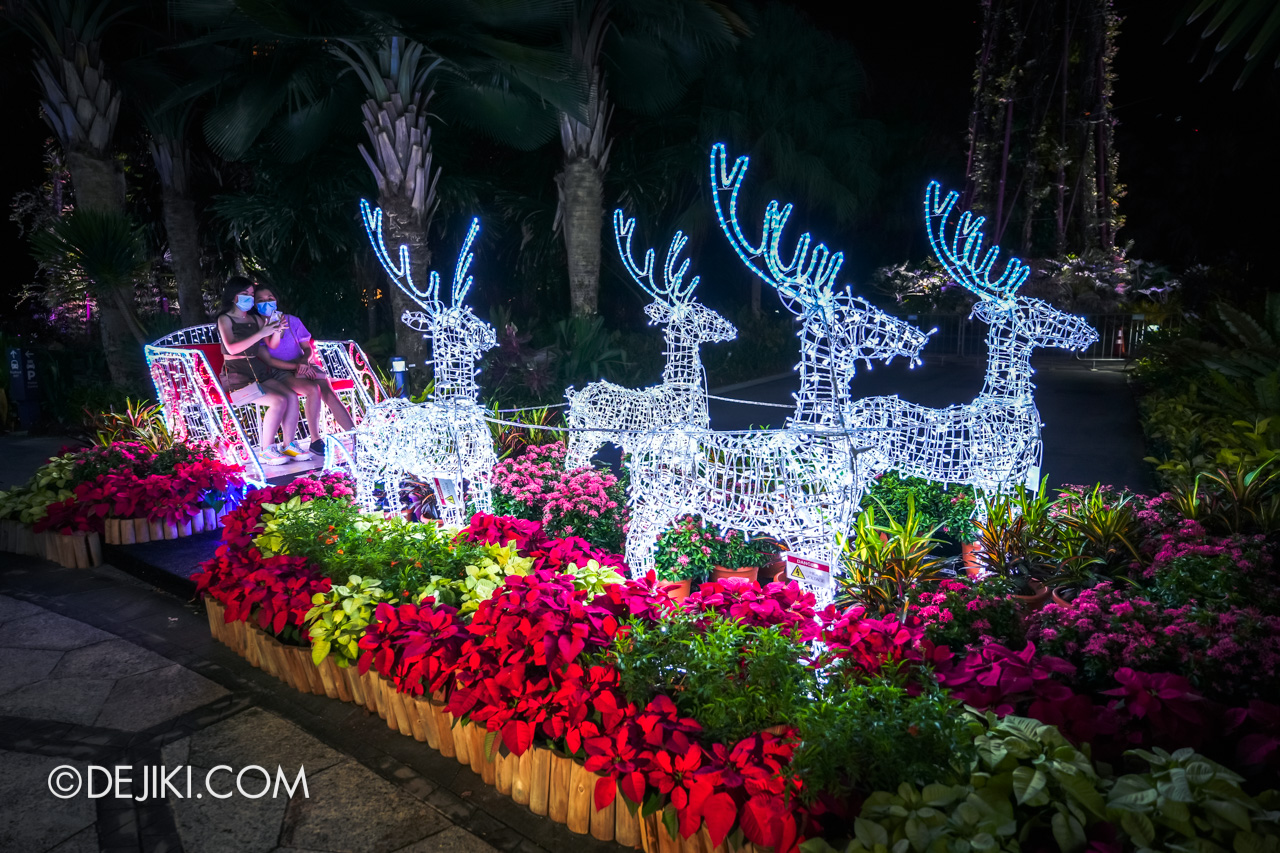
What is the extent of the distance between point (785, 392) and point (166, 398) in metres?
8.72

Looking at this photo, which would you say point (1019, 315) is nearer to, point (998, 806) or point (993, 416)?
point (993, 416)

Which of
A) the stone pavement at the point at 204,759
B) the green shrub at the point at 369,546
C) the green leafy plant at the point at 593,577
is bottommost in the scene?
the stone pavement at the point at 204,759

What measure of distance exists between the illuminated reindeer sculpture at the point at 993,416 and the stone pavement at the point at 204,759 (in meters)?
2.70

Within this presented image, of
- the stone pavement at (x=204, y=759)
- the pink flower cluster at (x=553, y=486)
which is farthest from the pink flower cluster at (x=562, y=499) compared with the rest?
the stone pavement at (x=204, y=759)

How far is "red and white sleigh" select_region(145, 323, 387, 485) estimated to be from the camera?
588cm

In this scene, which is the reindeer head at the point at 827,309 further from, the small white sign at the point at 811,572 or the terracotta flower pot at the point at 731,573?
the terracotta flower pot at the point at 731,573

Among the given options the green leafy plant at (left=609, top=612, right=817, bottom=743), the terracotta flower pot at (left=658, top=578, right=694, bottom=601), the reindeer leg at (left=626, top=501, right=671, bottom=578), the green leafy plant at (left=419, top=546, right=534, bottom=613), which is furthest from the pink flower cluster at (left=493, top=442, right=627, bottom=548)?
the green leafy plant at (left=609, top=612, right=817, bottom=743)

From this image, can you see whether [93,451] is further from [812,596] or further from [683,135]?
[683,135]

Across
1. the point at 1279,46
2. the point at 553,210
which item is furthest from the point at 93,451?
the point at 553,210

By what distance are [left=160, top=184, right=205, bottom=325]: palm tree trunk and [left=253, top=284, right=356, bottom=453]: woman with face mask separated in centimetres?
607

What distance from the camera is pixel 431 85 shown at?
8875 millimetres

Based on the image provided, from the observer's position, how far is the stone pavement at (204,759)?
2.62m

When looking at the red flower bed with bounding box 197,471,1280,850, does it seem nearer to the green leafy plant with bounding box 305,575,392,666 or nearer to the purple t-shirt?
the green leafy plant with bounding box 305,575,392,666

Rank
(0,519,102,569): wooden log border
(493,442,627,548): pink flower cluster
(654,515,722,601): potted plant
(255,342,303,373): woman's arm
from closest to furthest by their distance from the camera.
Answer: (654,515,722,601): potted plant
(493,442,627,548): pink flower cluster
(0,519,102,569): wooden log border
(255,342,303,373): woman's arm
